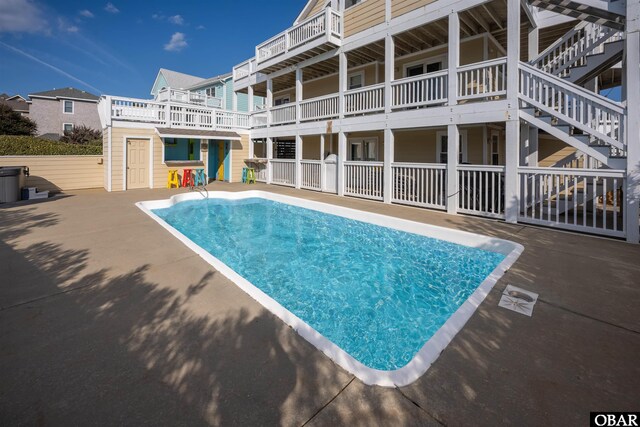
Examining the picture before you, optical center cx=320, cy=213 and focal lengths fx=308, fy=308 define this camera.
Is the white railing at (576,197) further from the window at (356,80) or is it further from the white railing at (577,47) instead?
the window at (356,80)

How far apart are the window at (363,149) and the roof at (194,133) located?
612 centimetres

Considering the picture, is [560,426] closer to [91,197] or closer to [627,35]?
[627,35]

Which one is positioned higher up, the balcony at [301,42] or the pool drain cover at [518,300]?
the balcony at [301,42]

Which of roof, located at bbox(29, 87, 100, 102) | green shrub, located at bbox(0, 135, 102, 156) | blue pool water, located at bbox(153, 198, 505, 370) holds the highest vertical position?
roof, located at bbox(29, 87, 100, 102)

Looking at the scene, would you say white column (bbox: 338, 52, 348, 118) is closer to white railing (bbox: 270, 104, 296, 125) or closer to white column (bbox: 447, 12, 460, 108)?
white railing (bbox: 270, 104, 296, 125)

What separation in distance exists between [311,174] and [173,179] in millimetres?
6799

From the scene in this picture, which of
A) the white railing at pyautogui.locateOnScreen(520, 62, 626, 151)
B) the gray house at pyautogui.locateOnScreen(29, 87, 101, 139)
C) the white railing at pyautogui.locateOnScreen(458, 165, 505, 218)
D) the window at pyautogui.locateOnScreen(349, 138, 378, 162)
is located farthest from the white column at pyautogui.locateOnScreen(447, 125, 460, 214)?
the gray house at pyautogui.locateOnScreen(29, 87, 101, 139)

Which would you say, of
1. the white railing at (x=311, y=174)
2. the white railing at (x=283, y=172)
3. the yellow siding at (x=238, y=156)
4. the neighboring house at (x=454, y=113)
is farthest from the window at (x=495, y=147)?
the yellow siding at (x=238, y=156)

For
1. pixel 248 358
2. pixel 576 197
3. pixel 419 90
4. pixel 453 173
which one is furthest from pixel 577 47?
pixel 248 358

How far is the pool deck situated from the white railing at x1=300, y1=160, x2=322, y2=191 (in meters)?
9.66

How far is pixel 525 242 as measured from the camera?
6008 mm

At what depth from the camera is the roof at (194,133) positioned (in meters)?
14.1

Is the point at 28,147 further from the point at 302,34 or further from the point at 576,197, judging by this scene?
the point at 576,197

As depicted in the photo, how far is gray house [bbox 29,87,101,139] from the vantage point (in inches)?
1235
